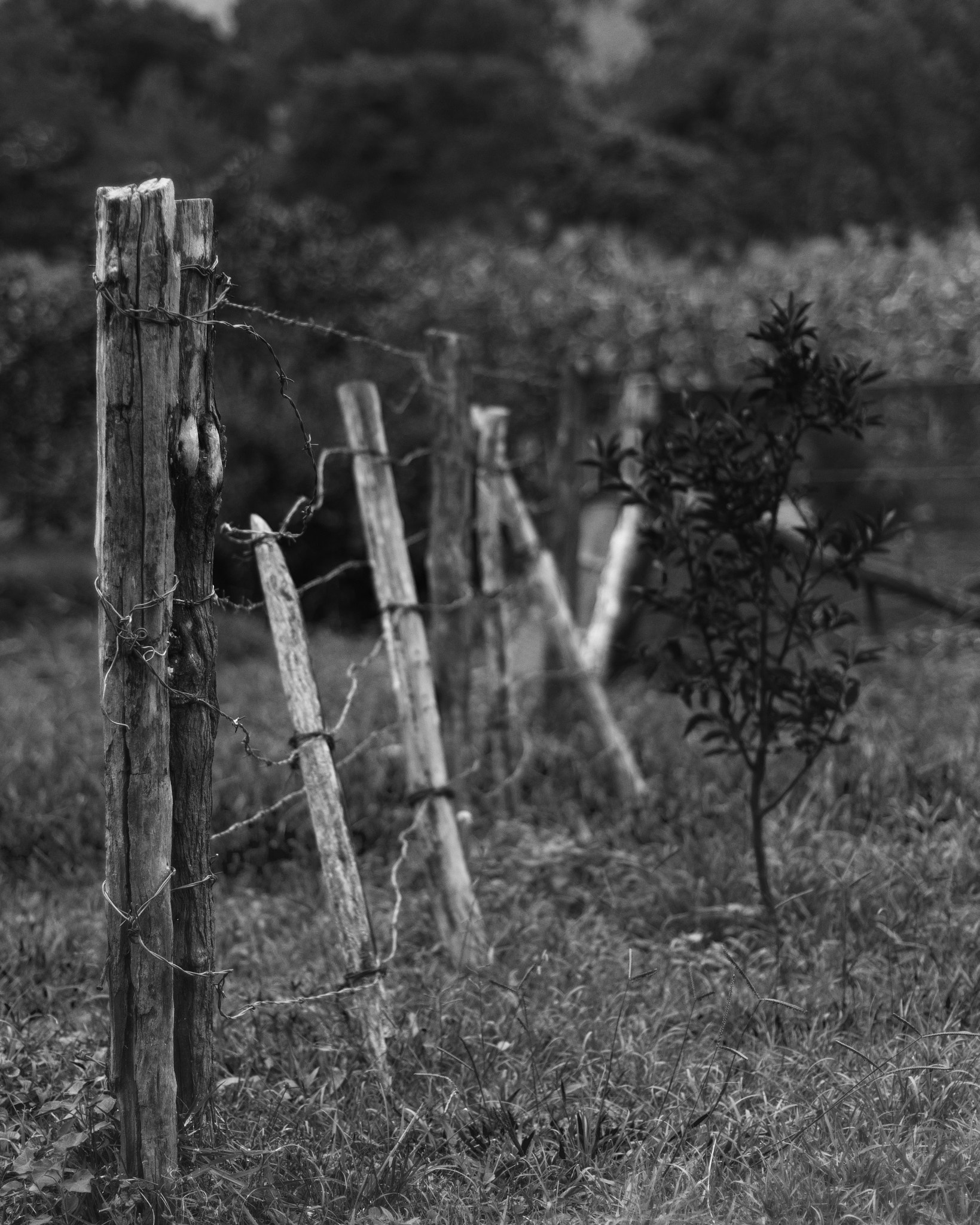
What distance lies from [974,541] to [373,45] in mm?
22690

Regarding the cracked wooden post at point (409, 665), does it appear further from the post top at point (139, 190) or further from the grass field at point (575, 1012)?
the post top at point (139, 190)

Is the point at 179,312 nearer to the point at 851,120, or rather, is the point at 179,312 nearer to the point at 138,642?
the point at 138,642

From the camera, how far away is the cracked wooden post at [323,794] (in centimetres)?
333

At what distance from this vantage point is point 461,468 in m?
4.77

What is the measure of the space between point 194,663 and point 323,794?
2.11 ft

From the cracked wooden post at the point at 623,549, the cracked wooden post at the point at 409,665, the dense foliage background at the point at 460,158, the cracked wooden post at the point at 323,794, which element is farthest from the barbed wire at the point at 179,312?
the dense foliage background at the point at 460,158

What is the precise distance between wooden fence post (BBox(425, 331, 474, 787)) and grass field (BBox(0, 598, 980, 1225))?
0.65 meters

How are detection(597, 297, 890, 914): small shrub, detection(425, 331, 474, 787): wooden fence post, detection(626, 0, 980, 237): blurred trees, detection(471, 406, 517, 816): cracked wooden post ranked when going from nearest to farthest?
detection(597, 297, 890, 914): small shrub
detection(425, 331, 474, 787): wooden fence post
detection(471, 406, 517, 816): cracked wooden post
detection(626, 0, 980, 237): blurred trees

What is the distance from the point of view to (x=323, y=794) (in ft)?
11.0

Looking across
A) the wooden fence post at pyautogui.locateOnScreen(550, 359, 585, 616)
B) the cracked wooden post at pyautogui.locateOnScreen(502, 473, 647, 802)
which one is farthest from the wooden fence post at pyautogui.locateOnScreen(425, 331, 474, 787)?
the wooden fence post at pyautogui.locateOnScreen(550, 359, 585, 616)

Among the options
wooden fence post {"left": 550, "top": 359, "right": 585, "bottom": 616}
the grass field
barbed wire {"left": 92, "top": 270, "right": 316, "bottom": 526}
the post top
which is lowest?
the grass field

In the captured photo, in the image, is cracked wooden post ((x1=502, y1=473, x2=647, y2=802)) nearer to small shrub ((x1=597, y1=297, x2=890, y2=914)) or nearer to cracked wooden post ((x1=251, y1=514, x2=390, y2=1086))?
small shrub ((x1=597, y1=297, x2=890, y2=914))

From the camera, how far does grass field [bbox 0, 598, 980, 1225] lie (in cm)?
281

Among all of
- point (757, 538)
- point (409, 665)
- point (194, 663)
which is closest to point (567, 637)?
point (409, 665)
